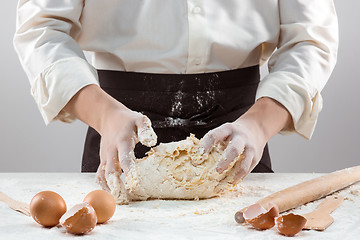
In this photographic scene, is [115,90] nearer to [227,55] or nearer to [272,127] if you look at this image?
[227,55]

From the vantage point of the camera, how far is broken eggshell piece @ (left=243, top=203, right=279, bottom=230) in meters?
0.86

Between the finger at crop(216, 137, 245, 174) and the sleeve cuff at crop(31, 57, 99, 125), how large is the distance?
31cm

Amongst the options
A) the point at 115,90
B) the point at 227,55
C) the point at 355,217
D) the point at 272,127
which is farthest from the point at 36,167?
the point at 355,217

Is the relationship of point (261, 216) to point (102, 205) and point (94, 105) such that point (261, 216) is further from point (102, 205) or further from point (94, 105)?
point (94, 105)

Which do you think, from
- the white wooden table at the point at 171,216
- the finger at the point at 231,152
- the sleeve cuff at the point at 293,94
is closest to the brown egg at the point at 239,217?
the white wooden table at the point at 171,216

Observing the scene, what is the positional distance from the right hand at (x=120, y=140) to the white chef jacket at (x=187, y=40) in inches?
6.1

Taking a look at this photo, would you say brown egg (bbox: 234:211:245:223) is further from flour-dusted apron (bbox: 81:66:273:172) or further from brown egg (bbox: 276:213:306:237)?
flour-dusted apron (bbox: 81:66:273:172)

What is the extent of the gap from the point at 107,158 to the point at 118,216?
14cm

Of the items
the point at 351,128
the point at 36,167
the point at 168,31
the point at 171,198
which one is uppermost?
the point at 168,31

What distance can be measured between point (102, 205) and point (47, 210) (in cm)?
8

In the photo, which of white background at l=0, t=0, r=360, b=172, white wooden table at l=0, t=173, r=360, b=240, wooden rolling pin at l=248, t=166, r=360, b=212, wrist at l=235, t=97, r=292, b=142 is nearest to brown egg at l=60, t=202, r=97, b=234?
white wooden table at l=0, t=173, r=360, b=240

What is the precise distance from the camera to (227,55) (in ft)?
4.33

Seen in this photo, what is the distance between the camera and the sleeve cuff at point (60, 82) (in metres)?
1.12

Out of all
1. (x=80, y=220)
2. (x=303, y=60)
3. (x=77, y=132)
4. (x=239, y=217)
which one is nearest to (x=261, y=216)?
(x=239, y=217)
